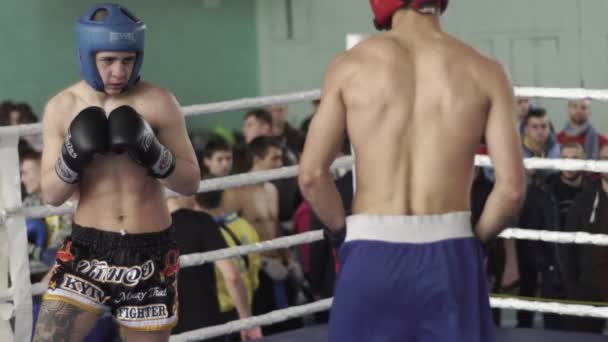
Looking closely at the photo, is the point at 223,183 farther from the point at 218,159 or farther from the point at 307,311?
the point at 218,159

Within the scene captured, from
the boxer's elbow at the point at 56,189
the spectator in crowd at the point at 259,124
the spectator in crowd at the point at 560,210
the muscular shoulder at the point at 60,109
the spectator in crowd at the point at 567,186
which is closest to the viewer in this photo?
the boxer's elbow at the point at 56,189

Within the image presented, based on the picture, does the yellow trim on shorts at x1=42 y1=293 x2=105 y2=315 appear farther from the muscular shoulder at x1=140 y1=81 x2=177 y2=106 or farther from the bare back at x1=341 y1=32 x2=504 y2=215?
the bare back at x1=341 y1=32 x2=504 y2=215

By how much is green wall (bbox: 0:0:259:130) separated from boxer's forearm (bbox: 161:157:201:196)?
626 cm

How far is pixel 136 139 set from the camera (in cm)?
289

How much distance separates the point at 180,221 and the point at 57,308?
116 centimetres

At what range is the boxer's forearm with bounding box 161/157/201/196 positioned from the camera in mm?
3062

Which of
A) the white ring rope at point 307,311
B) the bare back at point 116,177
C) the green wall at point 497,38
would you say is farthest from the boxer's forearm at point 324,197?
the green wall at point 497,38

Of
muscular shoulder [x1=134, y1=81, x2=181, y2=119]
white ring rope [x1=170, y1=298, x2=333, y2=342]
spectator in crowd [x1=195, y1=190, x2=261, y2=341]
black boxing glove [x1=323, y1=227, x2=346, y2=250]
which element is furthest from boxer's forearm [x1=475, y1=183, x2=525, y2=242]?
spectator in crowd [x1=195, y1=190, x2=261, y2=341]

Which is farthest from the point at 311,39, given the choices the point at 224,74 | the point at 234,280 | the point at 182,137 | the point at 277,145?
the point at 182,137

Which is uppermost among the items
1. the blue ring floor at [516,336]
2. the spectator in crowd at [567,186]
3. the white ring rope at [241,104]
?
the white ring rope at [241,104]

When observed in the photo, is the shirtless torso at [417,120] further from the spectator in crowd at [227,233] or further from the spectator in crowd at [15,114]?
the spectator in crowd at [15,114]

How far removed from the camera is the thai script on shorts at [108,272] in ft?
10.1

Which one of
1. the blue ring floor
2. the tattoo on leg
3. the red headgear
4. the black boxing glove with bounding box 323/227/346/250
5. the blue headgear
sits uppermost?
the red headgear

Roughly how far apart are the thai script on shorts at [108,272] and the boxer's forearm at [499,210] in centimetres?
87
